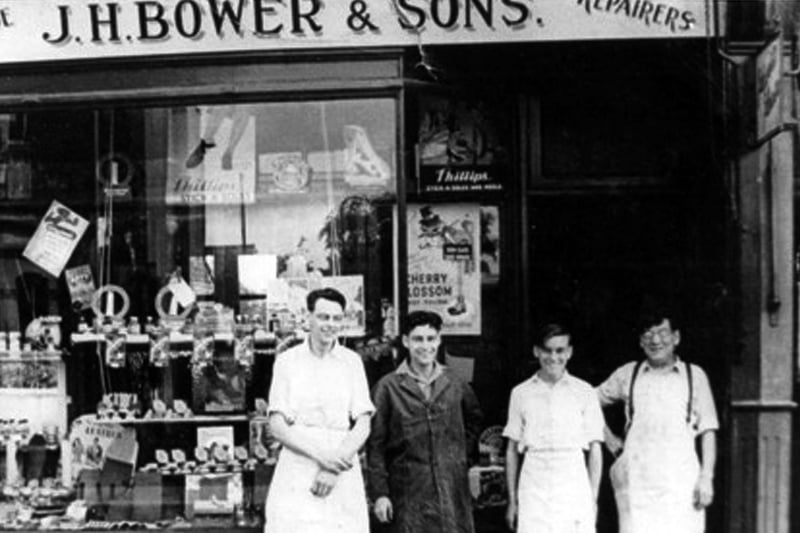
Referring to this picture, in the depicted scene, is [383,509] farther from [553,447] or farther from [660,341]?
[660,341]

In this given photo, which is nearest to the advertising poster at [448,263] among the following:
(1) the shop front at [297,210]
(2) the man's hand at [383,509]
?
(1) the shop front at [297,210]

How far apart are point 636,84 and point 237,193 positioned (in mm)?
2644

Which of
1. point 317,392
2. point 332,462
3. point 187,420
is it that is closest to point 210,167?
point 187,420

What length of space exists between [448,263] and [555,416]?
1.98m

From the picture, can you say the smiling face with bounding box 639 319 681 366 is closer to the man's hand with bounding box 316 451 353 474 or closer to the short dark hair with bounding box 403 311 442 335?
the short dark hair with bounding box 403 311 442 335

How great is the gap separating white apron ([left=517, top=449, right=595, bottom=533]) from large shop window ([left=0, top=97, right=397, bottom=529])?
1.57m

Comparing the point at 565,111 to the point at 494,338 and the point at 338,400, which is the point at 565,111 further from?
the point at 338,400

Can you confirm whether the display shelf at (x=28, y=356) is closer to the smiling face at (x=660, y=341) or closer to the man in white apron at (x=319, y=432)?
the man in white apron at (x=319, y=432)

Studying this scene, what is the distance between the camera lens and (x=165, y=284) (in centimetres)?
783

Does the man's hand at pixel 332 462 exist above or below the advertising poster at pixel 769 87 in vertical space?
below

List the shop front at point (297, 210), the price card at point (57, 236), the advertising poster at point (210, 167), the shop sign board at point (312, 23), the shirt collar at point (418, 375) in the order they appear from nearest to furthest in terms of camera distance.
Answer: the shirt collar at point (418, 375) → the shop sign board at point (312, 23) → the shop front at point (297, 210) → the advertising poster at point (210, 167) → the price card at point (57, 236)

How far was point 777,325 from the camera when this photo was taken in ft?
23.0

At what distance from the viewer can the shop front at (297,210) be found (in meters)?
7.45

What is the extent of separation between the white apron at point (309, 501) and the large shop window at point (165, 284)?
4.19ft
